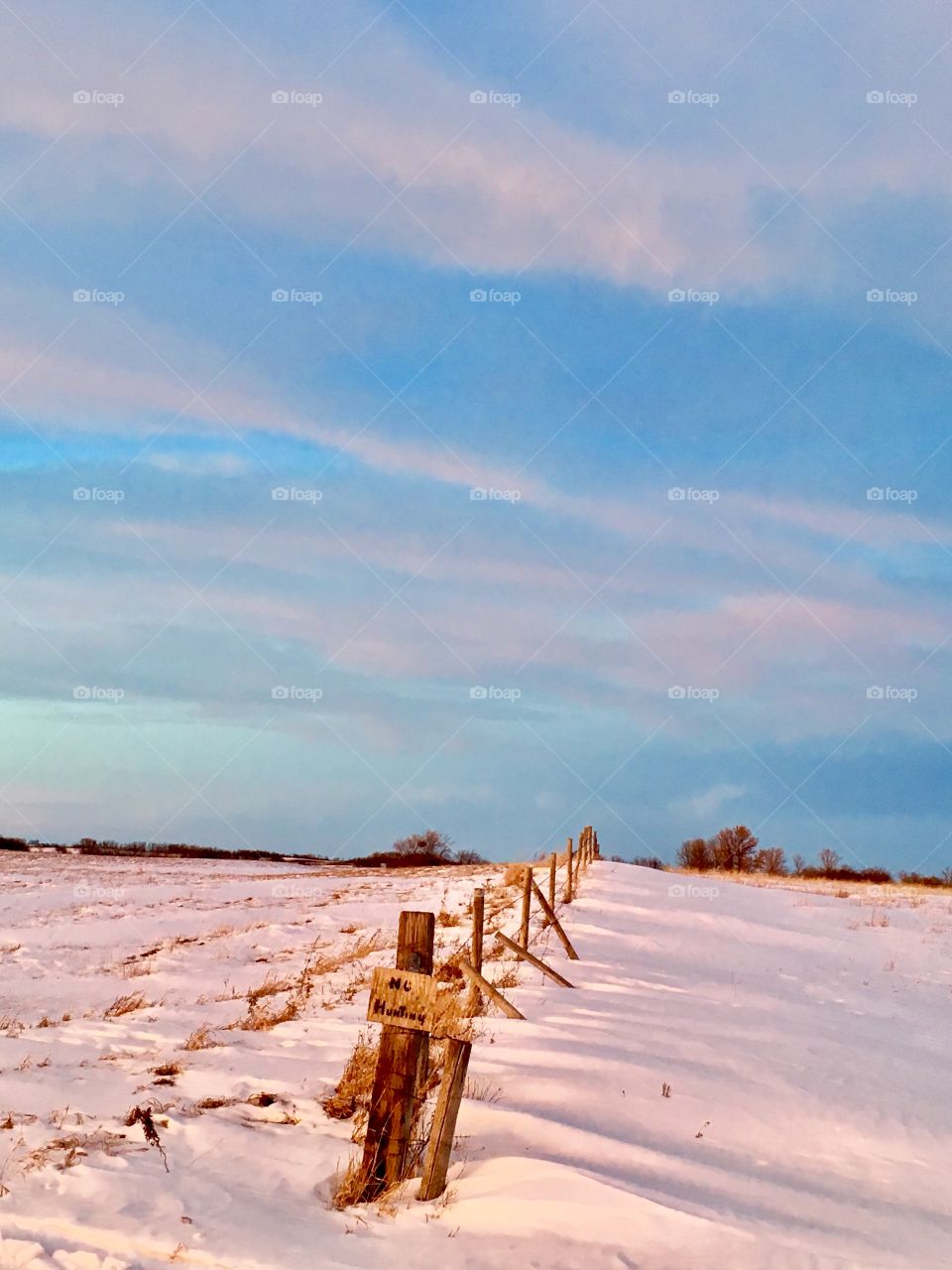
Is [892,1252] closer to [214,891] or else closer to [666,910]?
[666,910]

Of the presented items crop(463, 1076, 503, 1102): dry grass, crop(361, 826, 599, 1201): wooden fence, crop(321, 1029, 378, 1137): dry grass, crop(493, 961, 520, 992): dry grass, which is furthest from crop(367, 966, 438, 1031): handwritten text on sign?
crop(493, 961, 520, 992): dry grass

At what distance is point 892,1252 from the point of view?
5113 mm

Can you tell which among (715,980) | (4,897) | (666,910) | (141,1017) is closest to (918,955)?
(666,910)

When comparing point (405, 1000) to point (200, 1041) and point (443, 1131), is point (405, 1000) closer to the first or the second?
point (443, 1131)

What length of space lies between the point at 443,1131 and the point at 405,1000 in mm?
732

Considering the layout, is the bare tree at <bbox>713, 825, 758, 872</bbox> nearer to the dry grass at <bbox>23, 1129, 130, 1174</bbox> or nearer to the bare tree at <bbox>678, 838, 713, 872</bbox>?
the bare tree at <bbox>678, 838, 713, 872</bbox>

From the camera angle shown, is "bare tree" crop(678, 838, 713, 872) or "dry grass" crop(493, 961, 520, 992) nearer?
"dry grass" crop(493, 961, 520, 992)

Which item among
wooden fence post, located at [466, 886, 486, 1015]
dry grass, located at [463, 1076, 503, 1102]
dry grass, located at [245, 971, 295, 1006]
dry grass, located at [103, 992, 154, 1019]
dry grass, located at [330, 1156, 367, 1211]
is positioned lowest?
dry grass, located at [103, 992, 154, 1019]

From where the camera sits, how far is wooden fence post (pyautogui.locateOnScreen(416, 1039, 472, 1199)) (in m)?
5.31

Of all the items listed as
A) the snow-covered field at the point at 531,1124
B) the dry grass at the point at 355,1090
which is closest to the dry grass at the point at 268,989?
the snow-covered field at the point at 531,1124

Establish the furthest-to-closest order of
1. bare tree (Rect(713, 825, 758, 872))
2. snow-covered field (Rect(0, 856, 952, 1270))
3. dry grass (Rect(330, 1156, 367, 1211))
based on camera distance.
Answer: bare tree (Rect(713, 825, 758, 872)) < dry grass (Rect(330, 1156, 367, 1211)) < snow-covered field (Rect(0, 856, 952, 1270))

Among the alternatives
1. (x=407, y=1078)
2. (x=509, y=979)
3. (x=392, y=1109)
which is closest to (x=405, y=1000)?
(x=407, y=1078)

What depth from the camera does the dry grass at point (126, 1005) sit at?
11.1 metres

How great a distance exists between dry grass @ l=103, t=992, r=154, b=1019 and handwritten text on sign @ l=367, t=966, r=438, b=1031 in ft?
22.1
